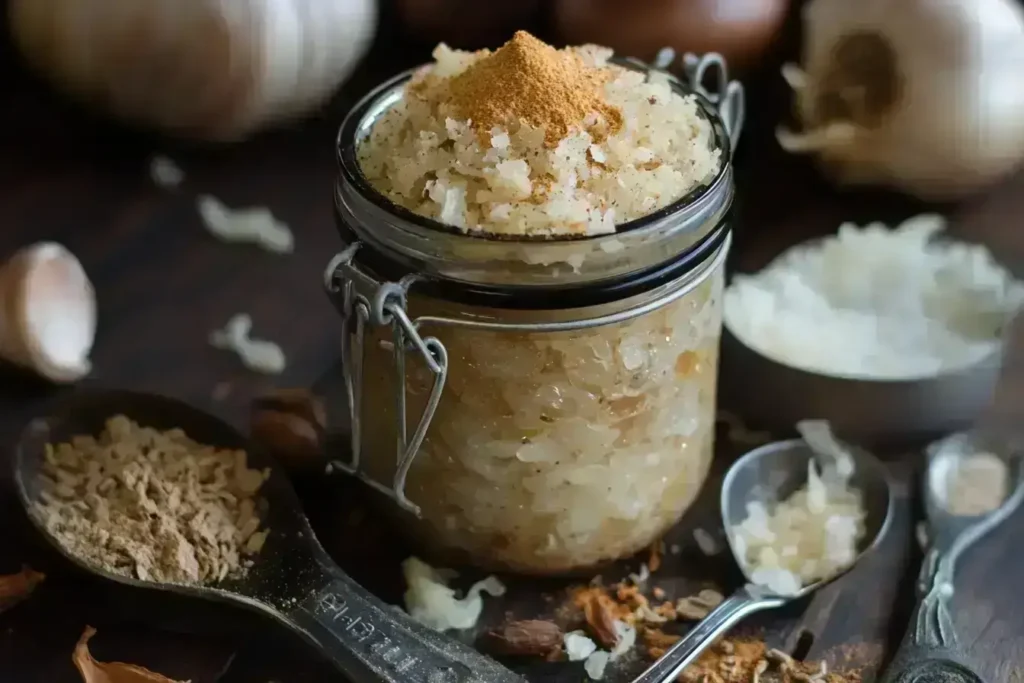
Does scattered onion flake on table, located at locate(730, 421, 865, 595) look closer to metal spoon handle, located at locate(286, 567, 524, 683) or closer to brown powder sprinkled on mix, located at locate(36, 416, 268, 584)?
metal spoon handle, located at locate(286, 567, 524, 683)

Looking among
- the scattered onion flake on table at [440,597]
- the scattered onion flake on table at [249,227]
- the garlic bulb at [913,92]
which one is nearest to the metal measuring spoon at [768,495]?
the scattered onion flake on table at [440,597]

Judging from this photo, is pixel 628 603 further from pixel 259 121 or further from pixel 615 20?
pixel 259 121

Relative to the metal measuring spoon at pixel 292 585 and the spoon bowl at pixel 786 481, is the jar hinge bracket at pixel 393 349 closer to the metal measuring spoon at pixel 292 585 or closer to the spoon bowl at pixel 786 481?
the metal measuring spoon at pixel 292 585

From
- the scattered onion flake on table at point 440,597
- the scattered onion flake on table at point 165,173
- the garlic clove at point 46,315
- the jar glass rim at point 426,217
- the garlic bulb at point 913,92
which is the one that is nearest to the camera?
the jar glass rim at point 426,217

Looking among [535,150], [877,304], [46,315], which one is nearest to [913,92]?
[877,304]

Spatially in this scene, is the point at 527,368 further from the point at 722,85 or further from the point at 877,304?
the point at 877,304
